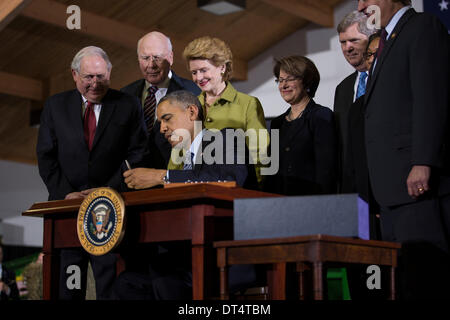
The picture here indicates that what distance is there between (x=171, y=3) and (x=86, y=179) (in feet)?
14.3

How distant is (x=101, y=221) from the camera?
2.56m

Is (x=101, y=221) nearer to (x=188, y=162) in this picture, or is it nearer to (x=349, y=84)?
(x=188, y=162)

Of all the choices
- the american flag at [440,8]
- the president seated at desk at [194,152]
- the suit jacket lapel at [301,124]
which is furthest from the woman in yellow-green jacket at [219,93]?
the american flag at [440,8]

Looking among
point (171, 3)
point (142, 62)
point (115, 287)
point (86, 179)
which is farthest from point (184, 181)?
point (171, 3)

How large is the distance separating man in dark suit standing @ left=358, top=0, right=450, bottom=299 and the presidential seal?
88 centimetres

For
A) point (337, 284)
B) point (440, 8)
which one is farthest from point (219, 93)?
point (440, 8)

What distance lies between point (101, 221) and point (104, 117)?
891 mm

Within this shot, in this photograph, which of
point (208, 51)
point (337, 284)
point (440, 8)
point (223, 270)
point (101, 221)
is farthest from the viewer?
point (440, 8)

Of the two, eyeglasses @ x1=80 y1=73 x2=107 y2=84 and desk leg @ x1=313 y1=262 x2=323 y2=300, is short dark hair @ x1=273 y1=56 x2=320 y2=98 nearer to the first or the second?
eyeglasses @ x1=80 y1=73 x2=107 y2=84

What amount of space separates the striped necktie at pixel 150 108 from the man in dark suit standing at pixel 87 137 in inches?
8.6

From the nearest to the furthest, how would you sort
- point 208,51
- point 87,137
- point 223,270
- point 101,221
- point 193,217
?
point 223,270
point 193,217
point 101,221
point 208,51
point 87,137

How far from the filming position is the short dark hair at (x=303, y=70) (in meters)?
3.41

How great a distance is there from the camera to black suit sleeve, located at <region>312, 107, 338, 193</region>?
3.29 metres

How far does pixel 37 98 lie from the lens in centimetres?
848
